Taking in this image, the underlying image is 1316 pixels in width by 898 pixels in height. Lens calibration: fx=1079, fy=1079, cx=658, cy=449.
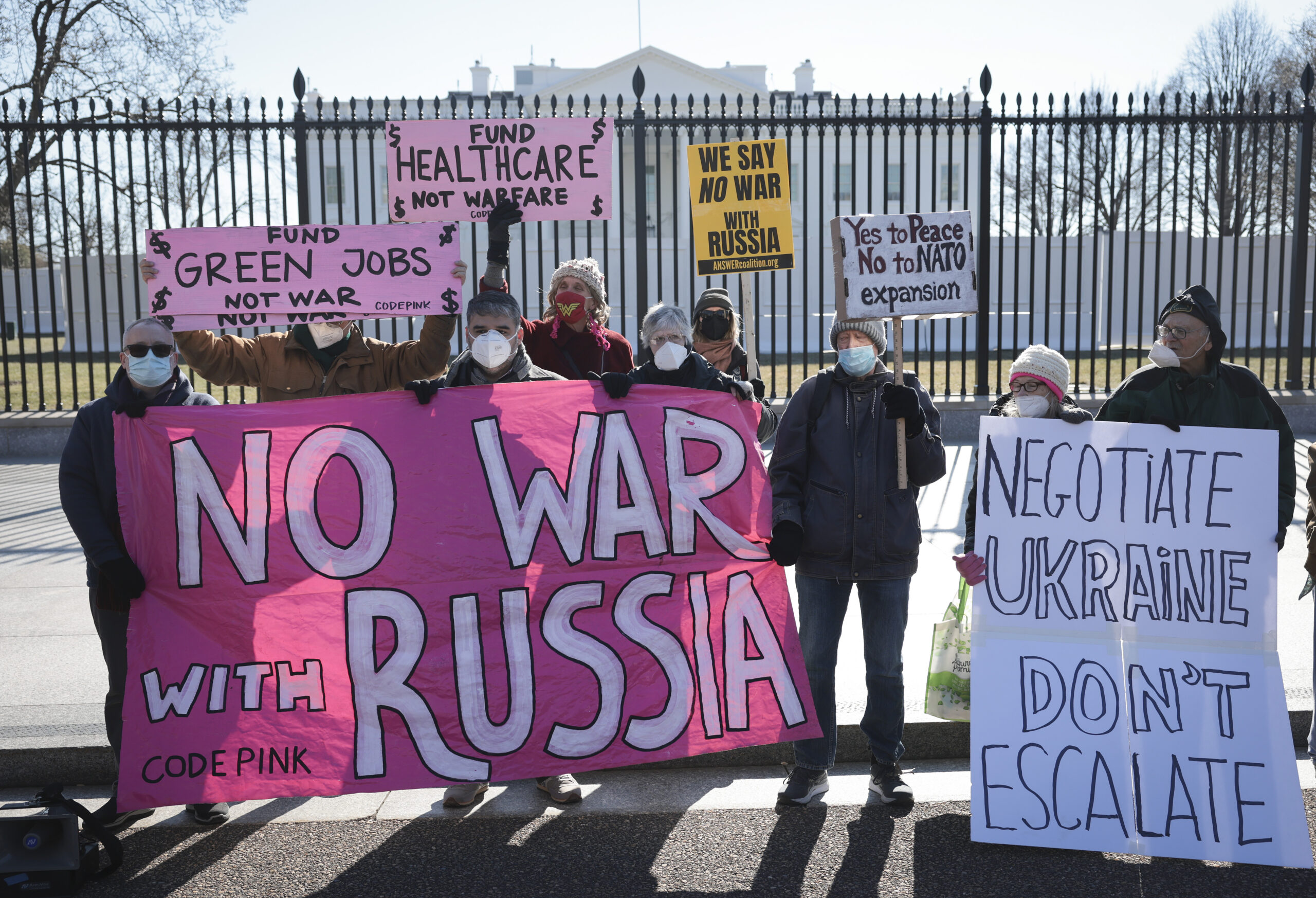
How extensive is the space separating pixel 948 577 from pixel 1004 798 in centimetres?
299

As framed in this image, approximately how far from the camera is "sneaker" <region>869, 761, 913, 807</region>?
371cm

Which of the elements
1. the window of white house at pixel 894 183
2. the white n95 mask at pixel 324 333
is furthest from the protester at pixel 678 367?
the window of white house at pixel 894 183

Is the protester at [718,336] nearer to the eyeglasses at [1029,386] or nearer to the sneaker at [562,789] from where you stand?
the eyeglasses at [1029,386]

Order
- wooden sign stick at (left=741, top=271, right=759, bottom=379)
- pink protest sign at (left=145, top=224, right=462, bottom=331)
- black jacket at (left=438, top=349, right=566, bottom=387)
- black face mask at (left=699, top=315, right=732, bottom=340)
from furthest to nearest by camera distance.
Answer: wooden sign stick at (left=741, top=271, right=759, bottom=379) < black face mask at (left=699, top=315, right=732, bottom=340) < pink protest sign at (left=145, top=224, right=462, bottom=331) < black jacket at (left=438, top=349, right=566, bottom=387)

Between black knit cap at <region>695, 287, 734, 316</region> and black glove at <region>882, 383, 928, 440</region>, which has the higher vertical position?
black knit cap at <region>695, 287, 734, 316</region>

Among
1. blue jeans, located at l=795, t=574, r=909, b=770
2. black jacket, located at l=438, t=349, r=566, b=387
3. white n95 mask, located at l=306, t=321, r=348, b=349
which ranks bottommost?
blue jeans, located at l=795, t=574, r=909, b=770

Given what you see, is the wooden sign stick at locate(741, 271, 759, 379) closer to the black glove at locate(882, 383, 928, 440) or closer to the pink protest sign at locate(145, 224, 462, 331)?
the pink protest sign at locate(145, 224, 462, 331)

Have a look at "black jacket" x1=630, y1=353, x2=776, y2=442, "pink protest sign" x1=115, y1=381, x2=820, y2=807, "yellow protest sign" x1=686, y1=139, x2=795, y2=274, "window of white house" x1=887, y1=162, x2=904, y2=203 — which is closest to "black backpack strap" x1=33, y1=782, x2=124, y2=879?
"pink protest sign" x1=115, y1=381, x2=820, y2=807

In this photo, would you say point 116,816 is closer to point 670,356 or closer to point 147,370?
point 147,370

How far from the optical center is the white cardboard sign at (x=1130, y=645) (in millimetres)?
3318

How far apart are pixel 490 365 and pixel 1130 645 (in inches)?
92.4

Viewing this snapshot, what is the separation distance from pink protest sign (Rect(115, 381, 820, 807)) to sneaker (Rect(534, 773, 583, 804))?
33cm

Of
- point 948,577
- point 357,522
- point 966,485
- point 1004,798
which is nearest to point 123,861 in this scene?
point 357,522

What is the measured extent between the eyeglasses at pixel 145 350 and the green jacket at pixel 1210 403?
3224mm
